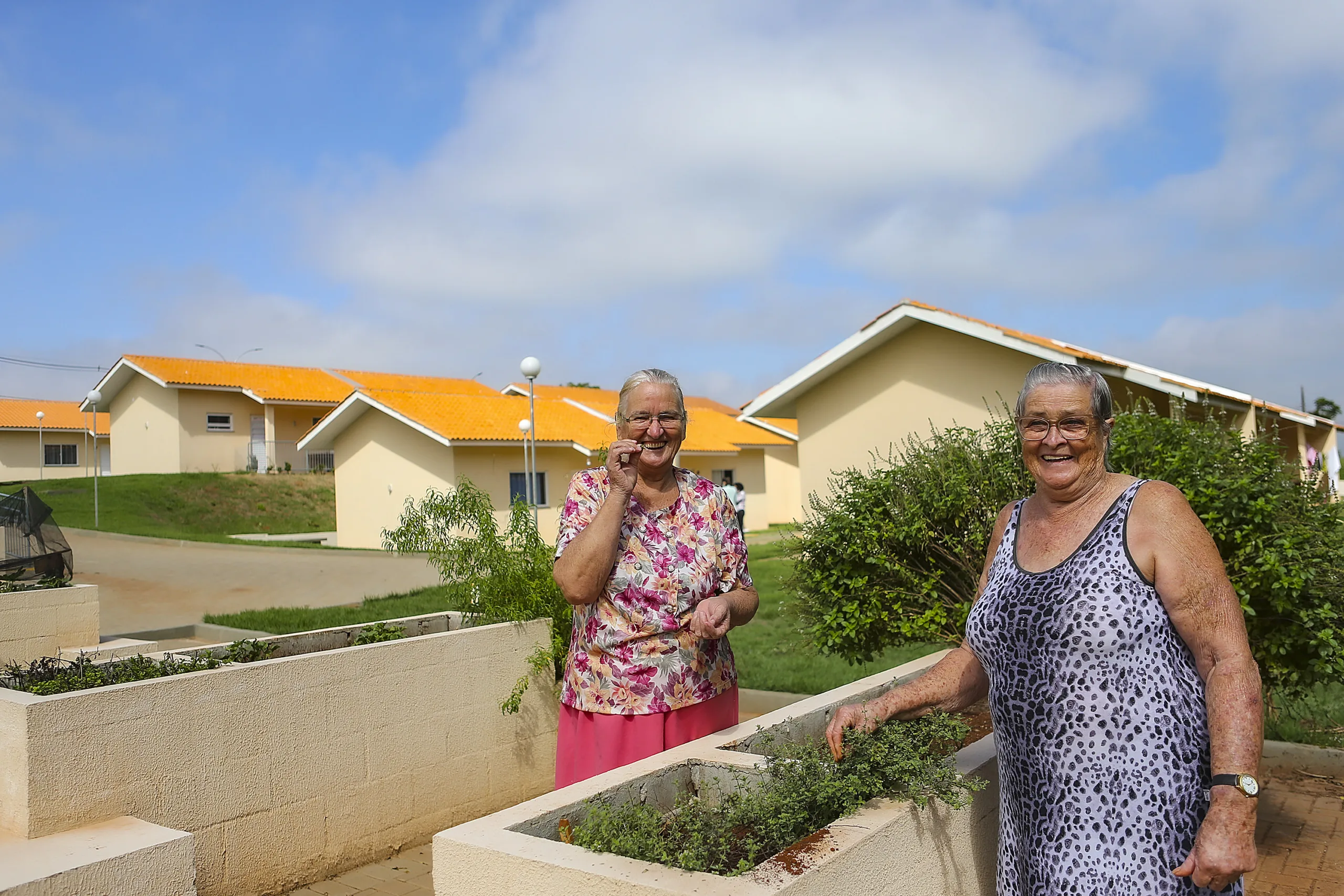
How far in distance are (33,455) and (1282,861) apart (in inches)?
1936

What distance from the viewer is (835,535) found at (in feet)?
17.2

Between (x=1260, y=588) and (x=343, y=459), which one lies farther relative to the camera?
(x=343, y=459)

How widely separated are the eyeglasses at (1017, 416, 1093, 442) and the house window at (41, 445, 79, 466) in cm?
4940

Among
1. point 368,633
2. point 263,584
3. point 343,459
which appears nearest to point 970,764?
point 368,633

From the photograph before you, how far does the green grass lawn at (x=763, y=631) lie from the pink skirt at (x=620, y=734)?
95.0 inches

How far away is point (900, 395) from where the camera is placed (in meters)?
15.3

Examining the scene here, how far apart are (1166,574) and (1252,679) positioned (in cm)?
25

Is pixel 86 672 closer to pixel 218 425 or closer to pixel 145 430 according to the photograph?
pixel 218 425

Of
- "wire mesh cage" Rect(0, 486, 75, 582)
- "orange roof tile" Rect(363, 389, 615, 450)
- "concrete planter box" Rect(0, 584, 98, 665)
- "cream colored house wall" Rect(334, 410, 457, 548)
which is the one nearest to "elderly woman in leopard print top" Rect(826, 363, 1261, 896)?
"concrete planter box" Rect(0, 584, 98, 665)

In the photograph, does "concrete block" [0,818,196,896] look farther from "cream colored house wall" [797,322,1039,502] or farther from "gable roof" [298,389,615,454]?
"gable roof" [298,389,615,454]

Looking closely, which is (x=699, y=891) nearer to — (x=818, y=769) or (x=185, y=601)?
(x=818, y=769)

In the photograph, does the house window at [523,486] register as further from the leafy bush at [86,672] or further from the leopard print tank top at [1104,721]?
the leopard print tank top at [1104,721]

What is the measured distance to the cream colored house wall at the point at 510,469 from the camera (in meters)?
24.8

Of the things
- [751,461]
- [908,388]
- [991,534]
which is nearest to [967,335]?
[908,388]
